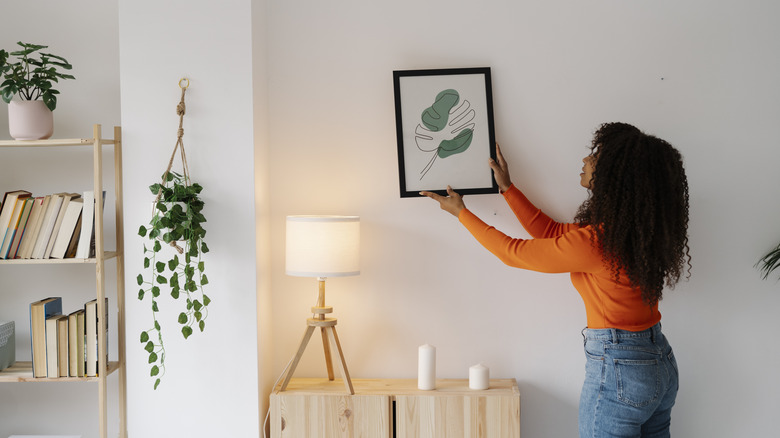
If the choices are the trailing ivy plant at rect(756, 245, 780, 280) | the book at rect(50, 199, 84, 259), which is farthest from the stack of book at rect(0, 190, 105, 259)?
the trailing ivy plant at rect(756, 245, 780, 280)

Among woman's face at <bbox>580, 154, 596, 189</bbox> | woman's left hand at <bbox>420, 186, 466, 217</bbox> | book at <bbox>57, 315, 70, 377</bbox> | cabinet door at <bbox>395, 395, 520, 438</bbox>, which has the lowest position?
cabinet door at <bbox>395, 395, 520, 438</bbox>

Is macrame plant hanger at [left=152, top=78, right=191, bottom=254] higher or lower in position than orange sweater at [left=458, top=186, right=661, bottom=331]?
higher

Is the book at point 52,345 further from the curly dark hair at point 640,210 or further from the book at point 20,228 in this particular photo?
the curly dark hair at point 640,210

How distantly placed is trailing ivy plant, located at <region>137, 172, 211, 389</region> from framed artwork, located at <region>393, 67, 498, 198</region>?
2.74 feet

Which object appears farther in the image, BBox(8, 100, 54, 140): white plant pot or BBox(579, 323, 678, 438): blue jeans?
BBox(8, 100, 54, 140): white plant pot

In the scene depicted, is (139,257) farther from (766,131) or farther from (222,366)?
(766,131)

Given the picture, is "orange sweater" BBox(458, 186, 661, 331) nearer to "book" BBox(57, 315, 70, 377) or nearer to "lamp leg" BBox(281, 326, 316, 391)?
"lamp leg" BBox(281, 326, 316, 391)

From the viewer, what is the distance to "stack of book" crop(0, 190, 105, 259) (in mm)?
2436

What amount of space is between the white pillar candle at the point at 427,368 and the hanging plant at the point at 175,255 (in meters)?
0.85

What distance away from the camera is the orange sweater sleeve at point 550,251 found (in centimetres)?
207

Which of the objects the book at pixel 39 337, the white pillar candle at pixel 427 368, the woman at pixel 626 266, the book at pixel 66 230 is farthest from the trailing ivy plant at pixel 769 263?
the book at pixel 39 337

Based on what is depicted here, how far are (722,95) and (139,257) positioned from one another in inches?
94.8

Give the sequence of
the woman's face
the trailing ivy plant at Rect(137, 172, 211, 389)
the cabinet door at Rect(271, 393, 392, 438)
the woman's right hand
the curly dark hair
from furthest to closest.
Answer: the woman's right hand
the cabinet door at Rect(271, 393, 392, 438)
the trailing ivy plant at Rect(137, 172, 211, 389)
the woman's face
the curly dark hair

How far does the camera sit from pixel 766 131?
8.22 ft
